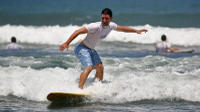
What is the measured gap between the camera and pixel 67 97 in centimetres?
765

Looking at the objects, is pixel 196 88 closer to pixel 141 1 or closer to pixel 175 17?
pixel 175 17

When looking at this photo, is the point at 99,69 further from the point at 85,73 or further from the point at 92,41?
the point at 92,41

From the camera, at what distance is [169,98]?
815 centimetres

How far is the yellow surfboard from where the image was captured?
753 cm

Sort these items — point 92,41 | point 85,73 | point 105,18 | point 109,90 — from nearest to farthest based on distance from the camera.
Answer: point 105,18
point 85,73
point 92,41
point 109,90

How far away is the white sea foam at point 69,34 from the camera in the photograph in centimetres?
2081

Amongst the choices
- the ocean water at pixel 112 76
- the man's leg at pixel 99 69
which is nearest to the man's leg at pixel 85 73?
the ocean water at pixel 112 76

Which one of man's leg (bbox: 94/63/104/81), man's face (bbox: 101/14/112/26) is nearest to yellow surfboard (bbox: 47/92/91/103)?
man's leg (bbox: 94/63/104/81)

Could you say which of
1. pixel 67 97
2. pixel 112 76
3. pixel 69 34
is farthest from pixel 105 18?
pixel 69 34

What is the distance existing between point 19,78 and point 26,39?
13.3m

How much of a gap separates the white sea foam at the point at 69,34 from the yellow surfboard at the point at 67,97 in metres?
12.7

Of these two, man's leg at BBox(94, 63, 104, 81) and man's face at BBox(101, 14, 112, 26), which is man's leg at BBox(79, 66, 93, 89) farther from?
man's face at BBox(101, 14, 112, 26)

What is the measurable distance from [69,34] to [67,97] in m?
15.3

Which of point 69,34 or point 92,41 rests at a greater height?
point 69,34
